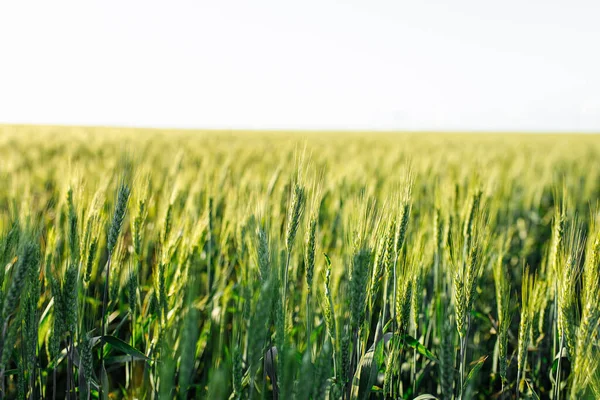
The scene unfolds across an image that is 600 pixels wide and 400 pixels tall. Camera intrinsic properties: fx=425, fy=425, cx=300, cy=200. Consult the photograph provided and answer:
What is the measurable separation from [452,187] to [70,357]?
205 cm

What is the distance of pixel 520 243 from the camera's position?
4281 mm

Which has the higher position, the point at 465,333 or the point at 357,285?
the point at 357,285

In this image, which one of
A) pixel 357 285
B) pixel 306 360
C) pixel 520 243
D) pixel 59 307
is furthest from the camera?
pixel 520 243

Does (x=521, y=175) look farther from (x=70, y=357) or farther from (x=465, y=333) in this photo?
(x=70, y=357)

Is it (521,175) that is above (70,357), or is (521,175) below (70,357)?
above

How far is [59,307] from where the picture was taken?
1165 millimetres

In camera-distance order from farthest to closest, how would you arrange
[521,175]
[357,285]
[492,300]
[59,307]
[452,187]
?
[521,175], [492,300], [452,187], [59,307], [357,285]

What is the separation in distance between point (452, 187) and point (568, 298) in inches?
52.5

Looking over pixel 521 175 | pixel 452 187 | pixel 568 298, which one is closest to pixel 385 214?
pixel 568 298

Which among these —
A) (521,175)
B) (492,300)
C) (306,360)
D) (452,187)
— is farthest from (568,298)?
(521,175)

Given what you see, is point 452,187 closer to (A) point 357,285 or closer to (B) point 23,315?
(A) point 357,285

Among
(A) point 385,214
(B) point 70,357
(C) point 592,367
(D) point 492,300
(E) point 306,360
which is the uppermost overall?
(A) point 385,214

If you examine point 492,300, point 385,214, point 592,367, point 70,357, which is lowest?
point 492,300

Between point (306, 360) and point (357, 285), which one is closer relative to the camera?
point (306, 360)
